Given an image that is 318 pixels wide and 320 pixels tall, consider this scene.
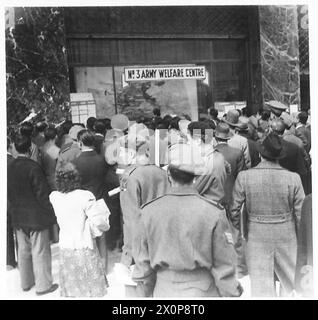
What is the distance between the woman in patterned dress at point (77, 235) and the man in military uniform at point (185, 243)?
815mm

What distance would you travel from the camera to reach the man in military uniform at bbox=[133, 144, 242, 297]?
2.96 meters

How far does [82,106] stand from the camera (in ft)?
26.1

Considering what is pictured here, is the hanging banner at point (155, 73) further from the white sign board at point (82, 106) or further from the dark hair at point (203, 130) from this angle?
the dark hair at point (203, 130)

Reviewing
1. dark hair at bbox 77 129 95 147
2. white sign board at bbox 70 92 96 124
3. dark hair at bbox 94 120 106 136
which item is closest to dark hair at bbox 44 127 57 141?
dark hair at bbox 94 120 106 136

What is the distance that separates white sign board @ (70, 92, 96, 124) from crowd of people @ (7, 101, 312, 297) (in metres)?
2.21

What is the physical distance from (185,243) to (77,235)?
1170mm

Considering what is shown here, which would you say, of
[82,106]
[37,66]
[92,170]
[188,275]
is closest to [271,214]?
[188,275]

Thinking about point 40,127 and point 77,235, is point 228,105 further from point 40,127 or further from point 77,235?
point 77,235

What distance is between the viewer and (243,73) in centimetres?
955

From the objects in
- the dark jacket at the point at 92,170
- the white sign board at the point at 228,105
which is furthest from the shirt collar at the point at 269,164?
A: the white sign board at the point at 228,105
